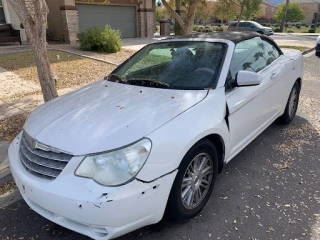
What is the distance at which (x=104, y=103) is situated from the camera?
2709mm

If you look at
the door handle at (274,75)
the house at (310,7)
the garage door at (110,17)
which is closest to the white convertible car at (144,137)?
the door handle at (274,75)

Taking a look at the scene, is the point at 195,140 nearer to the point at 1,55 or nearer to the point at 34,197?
the point at 34,197

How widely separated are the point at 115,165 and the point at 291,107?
368 centimetres

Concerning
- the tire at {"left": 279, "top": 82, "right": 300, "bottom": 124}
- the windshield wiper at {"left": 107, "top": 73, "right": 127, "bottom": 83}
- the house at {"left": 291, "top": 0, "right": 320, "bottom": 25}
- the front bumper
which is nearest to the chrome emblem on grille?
the front bumper

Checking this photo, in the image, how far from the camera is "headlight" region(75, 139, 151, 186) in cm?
198

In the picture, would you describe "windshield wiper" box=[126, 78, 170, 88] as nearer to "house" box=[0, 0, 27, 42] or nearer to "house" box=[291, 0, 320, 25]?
"house" box=[0, 0, 27, 42]

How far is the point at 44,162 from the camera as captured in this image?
2205mm

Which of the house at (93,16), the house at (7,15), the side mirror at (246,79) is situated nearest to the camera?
the side mirror at (246,79)

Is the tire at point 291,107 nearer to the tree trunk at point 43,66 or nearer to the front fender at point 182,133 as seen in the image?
the front fender at point 182,133

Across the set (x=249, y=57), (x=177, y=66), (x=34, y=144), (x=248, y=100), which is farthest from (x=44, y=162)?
(x=249, y=57)

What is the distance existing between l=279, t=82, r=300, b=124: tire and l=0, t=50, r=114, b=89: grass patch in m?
5.00

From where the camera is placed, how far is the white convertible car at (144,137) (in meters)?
2.00

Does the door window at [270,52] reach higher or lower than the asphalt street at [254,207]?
higher

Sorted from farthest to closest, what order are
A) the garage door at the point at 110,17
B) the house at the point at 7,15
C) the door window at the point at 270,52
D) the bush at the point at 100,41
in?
the garage door at the point at 110,17 < the house at the point at 7,15 < the bush at the point at 100,41 < the door window at the point at 270,52
